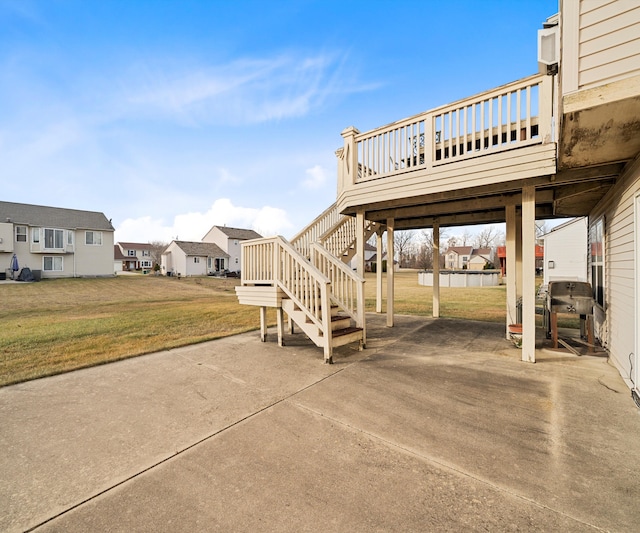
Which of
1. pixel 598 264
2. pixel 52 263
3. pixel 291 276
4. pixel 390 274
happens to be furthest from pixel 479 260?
pixel 52 263

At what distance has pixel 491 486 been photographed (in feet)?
6.04

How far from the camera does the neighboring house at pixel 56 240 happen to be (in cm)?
2329

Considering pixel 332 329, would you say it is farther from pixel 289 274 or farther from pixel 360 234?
pixel 360 234

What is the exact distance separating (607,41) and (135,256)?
214 feet

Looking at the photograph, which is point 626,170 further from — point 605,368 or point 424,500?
point 424,500

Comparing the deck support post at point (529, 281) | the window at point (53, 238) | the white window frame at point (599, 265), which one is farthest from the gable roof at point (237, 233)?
the deck support post at point (529, 281)

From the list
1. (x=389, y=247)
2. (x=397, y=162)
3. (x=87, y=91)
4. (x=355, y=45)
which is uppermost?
(x=355, y=45)

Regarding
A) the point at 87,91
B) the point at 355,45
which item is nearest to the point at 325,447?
the point at 355,45

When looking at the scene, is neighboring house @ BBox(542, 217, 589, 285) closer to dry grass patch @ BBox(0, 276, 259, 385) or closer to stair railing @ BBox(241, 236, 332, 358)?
stair railing @ BBox(241, 236, 332, 358)

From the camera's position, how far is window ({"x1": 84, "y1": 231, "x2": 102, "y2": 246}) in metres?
26.6

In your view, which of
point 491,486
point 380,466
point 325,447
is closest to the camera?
point 491,486

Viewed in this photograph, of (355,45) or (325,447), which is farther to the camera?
(355,45)

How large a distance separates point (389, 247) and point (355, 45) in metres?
6.41

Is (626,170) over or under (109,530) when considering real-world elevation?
over
